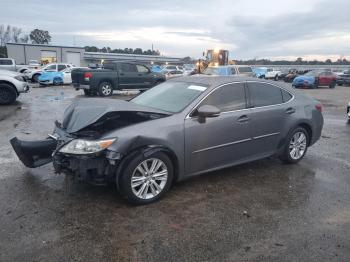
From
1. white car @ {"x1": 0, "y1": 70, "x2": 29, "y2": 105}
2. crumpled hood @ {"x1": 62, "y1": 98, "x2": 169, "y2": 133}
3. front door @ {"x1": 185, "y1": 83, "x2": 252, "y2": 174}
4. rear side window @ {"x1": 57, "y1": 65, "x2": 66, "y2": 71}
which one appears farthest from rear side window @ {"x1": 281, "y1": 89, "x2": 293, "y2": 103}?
rear side window @ {"x1": 57, "y1": 65, "x2": 66, "y2": 71}

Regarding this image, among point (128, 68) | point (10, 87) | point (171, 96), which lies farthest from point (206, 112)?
point (128, 68)

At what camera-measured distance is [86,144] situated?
392 cm

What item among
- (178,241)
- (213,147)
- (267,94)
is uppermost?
(267,94)

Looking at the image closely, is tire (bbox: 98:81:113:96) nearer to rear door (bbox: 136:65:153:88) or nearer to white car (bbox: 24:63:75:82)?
rear door (bbox: 136:65:153:88)

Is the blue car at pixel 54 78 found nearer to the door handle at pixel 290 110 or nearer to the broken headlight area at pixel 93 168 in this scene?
the door handle at pixel 290 110

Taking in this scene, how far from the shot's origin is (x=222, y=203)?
4.31m

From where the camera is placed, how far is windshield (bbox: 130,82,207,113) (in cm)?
476

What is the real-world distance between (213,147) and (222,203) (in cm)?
82

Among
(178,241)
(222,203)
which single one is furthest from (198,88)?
(178,241)

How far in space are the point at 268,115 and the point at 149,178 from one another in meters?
2.36

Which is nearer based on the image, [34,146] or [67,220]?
[67,220]

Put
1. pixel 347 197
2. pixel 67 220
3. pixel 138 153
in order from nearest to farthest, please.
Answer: pixel 67 220 → pixel 138 153 → pixel 347 197

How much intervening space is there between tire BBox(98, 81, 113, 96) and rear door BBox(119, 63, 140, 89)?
23.8 inches

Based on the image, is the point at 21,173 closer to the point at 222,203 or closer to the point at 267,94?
the point at 222,203
